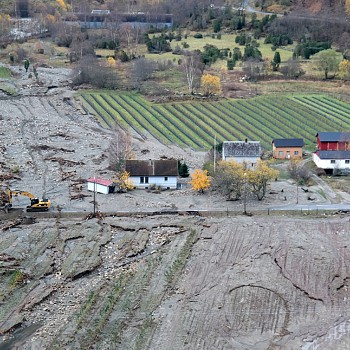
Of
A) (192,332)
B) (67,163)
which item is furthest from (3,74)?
(192,332)

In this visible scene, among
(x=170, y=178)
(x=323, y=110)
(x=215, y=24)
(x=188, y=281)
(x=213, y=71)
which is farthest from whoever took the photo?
(x=215, y=24)

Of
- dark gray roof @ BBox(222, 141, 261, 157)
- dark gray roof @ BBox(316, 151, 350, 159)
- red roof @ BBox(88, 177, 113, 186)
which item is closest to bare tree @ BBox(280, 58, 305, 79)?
dark gray roof @ BBox(316, 151, 350, 159)

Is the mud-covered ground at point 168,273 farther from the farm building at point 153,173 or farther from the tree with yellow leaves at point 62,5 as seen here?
the tree with yellow leaves at point 62,5

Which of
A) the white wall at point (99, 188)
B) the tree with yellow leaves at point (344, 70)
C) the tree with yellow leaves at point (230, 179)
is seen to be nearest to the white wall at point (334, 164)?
the tree with yellow leaves at point (230, 179)

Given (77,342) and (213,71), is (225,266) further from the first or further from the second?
(213,71)

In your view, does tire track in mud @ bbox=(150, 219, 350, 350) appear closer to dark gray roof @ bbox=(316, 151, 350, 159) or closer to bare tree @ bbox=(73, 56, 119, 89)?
dark gray roof @ bbox=(316, 151, 350, 159)

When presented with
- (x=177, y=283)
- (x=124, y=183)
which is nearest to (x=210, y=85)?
(x=124, y=183)
